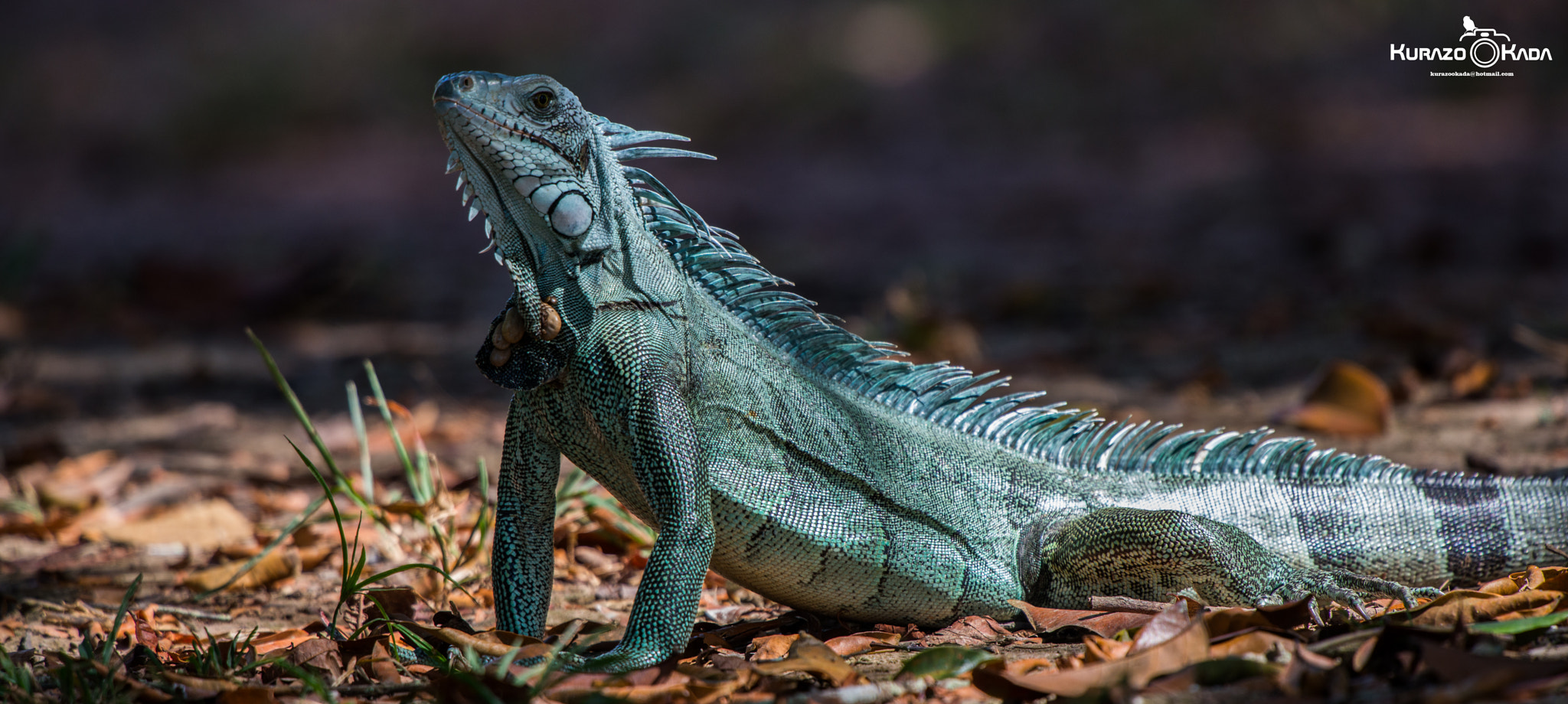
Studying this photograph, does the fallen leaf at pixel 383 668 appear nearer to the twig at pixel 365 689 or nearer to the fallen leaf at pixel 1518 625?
the twig at pixel 365 689

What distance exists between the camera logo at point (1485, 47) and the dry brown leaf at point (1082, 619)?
14.6m

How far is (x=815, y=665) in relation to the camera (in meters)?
2.75

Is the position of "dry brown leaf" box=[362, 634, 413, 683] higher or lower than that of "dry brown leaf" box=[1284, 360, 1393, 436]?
lower

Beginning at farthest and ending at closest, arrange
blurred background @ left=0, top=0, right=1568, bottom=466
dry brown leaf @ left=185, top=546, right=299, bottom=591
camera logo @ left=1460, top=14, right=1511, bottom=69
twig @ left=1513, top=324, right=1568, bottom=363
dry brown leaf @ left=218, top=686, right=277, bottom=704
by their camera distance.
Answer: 1. camera logo @ left=1460, top=14, right=1511, bottom=69
2. blurred background @ left=0, top=0, right=1568, bottom=466
3. twig @ left=1513, top=324, right=1568, bottom=363
4. dry brown leaf @ left=185, top=546, right=299, bottom=591
5. dry brown leaf @ left=218, top=686, right=277, bottom=704

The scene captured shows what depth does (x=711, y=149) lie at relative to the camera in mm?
19297

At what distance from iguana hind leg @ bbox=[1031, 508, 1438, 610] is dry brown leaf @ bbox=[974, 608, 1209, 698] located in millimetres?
659

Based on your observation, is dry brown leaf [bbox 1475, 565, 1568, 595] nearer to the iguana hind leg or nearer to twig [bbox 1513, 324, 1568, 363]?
the iguana hind leg

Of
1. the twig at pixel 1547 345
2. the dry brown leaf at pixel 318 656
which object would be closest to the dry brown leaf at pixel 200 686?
the dry brown leaf at pixel 318 656

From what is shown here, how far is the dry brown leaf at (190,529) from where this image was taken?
4.88m

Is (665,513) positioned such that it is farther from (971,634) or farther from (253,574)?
(253,574)

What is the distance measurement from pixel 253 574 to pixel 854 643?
7.50 feet

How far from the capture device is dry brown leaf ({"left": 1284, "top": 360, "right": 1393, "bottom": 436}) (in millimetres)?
5266

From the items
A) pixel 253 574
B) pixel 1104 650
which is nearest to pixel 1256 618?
pixel 1104 650

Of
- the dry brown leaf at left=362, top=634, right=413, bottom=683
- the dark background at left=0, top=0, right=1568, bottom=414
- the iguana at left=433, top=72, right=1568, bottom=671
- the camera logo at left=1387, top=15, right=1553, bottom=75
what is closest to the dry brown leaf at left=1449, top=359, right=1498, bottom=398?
the dark background at left=0, top=0, right=1568, bottom=414
